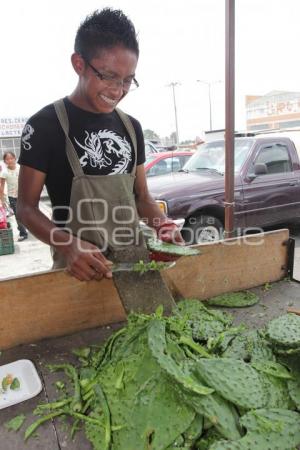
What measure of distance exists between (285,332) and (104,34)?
144 centimetres

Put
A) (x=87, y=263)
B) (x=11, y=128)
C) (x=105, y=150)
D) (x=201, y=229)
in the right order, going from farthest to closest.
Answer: (x=11, y=128) < (x=201, y=229) < (x=105, y=150) < (x=87, y=263)

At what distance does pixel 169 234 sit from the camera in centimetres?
183

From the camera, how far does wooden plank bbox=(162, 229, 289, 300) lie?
1.97m

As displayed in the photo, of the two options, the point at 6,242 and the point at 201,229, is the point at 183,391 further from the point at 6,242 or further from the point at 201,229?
the point at 6,242

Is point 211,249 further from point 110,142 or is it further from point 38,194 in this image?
point 38,194

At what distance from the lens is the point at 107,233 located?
5.89 feet

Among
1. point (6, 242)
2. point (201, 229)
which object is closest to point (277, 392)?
point (201, 229)

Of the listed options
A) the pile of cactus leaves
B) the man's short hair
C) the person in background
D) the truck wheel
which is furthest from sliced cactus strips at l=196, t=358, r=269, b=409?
the person in background

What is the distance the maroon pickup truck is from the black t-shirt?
308 cm

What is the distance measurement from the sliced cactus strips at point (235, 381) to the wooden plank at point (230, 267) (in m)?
0.78

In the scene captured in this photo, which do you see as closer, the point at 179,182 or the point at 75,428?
the point at 75,428

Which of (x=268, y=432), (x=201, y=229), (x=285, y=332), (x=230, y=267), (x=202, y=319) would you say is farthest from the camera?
(x=201, y=229)

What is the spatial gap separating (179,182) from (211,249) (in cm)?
341

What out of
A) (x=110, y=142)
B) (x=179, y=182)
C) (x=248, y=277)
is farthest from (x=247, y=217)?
(x=110, y=142)
